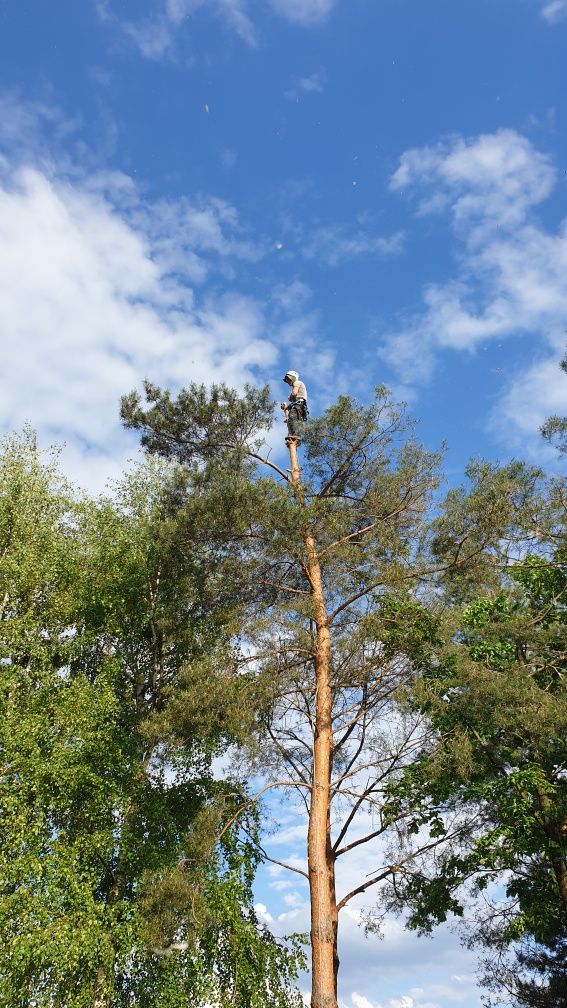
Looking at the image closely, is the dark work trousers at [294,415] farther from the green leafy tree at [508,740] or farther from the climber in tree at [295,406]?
the green leafy tree at [508,740]

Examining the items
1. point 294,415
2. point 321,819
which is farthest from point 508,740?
point 294,415

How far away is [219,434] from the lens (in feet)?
50.3

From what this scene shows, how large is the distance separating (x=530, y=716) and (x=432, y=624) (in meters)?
2.27

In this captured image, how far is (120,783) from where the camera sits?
15.3 metres

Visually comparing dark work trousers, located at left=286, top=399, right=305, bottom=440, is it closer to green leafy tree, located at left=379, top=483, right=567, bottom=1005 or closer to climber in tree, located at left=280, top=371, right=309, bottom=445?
climber in tree, located at left=280, top=371, right=309, bottom=445

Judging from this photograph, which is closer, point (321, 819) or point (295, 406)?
point (321, 819)

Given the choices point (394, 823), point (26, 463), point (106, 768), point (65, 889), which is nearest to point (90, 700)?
point (106, 768)

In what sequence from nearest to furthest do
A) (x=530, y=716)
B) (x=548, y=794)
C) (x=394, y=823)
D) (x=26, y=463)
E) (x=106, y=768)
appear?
(x=530, y=716) → (x=548, y=794) → (x=394, y=823) → (x=106, y=768) → (x=26, y=463)

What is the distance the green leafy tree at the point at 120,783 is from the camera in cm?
1200

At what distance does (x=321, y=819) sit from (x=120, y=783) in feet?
18.7

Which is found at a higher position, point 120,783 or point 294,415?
point 294,415

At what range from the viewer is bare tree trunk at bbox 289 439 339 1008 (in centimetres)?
1041

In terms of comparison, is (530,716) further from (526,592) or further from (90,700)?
(90,700)

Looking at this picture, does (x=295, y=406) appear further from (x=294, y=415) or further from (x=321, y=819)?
(x=321, y=819)
